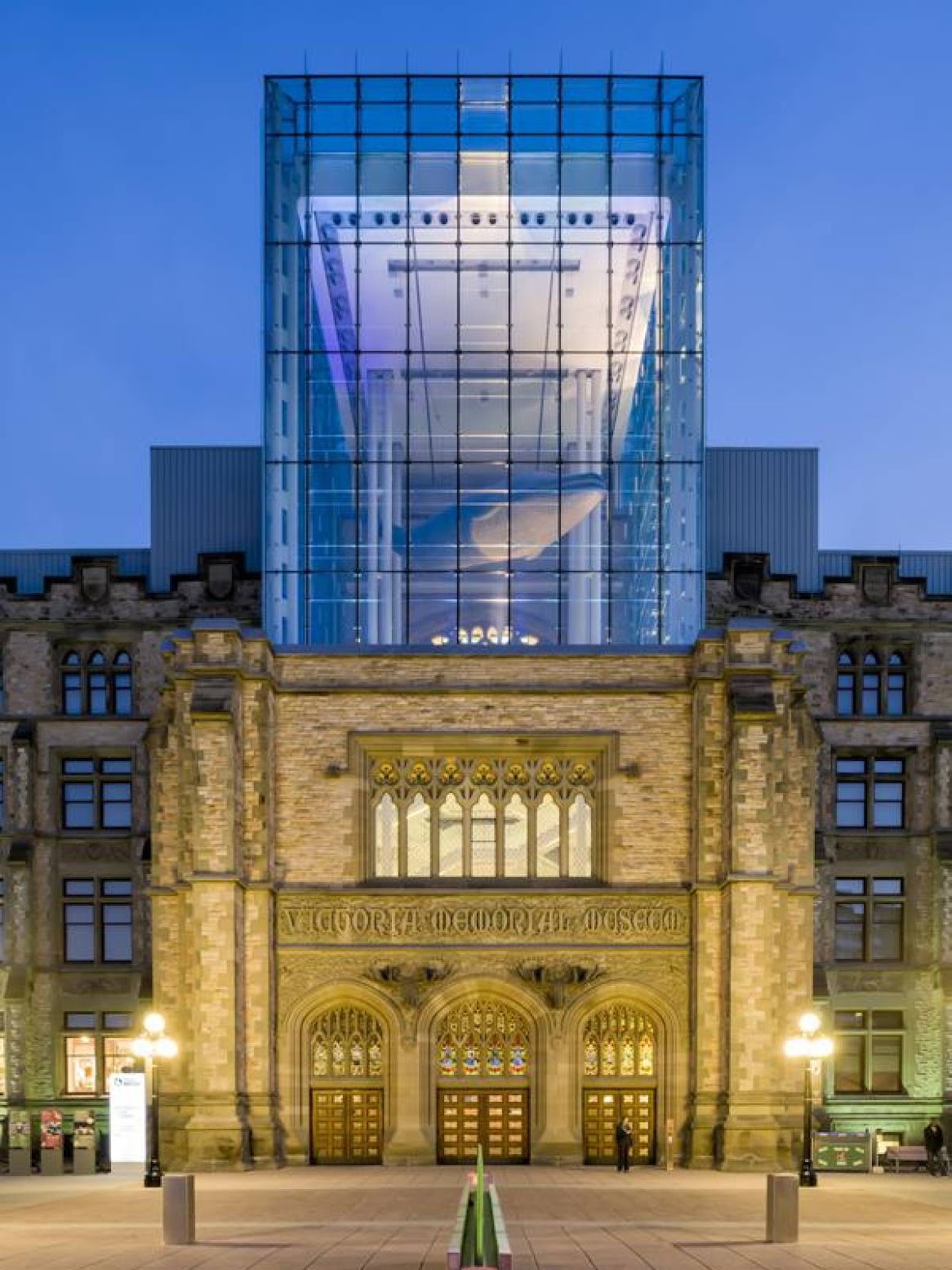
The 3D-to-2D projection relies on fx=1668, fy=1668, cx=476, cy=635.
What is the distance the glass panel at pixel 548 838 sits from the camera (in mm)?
38469

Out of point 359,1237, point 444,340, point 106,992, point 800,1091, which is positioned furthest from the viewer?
point 444,340

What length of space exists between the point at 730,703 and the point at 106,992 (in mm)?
19238

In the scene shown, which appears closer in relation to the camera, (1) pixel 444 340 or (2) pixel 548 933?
(2) pixel 548 933

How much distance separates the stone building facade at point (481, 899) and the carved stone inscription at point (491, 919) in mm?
59

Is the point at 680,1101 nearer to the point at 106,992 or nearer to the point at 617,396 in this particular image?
the point at 106,992

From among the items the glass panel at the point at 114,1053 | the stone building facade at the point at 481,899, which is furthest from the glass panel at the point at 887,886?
the glass panel at the point at 114,1053

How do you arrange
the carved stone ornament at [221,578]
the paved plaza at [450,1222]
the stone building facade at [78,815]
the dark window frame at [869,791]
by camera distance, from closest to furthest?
the paved plaza at [450,1222]
the stone building facade at [78,815]
the dark window frame at [869,791]
the carved stone ornament at [221,578]

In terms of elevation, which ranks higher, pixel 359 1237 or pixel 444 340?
pixel 444 340

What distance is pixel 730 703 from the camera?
37312 mm

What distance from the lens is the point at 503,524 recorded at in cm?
4781

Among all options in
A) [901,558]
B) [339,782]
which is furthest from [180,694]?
[901,558]

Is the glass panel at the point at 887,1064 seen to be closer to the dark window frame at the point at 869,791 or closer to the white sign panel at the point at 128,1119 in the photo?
the dark window frame at the point at 869,791

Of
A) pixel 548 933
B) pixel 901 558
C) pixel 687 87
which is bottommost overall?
pixel 548 933

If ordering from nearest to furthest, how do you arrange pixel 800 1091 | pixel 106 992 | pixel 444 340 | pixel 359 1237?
pixel 359 1237
pixel 800 1091
pixel 106 992
pixel 444 340
